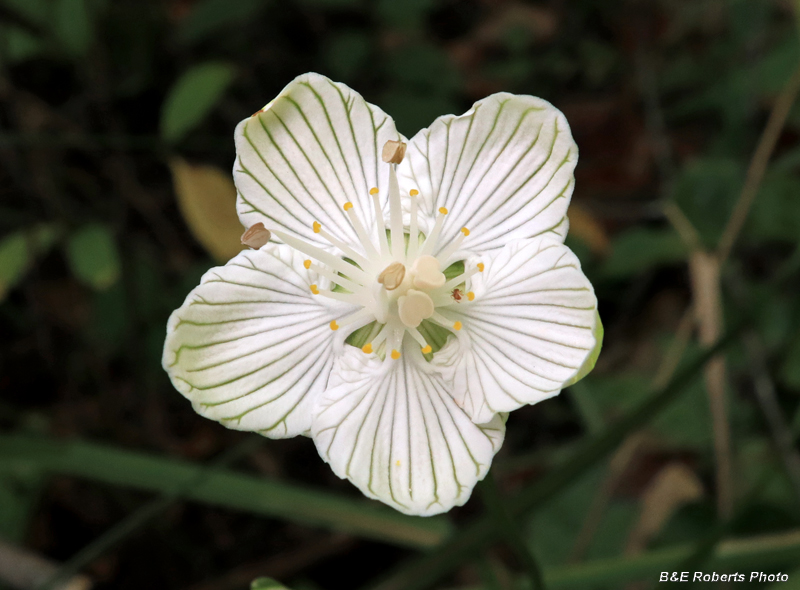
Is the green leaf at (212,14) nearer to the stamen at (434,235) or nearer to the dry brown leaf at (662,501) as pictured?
the stamen at (434,235)

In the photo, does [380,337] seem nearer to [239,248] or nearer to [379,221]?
[379,221]

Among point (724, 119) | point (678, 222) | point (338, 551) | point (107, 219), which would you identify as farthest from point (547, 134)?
point (724, 119)

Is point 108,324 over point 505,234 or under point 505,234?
over

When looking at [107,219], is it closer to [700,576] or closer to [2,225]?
[2,225]

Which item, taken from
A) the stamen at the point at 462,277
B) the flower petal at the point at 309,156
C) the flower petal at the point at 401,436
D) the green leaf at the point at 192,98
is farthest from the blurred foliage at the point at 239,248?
the flower petal at the point at 309,156

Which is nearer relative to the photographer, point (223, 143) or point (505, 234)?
point (505, 234)


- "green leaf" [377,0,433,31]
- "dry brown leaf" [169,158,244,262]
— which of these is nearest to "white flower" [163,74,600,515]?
"dry brown leaf" [169,158,244,262]

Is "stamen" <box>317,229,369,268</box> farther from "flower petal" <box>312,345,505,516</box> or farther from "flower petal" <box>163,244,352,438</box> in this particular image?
"flower petal" <box>312,345,505,516</box>
